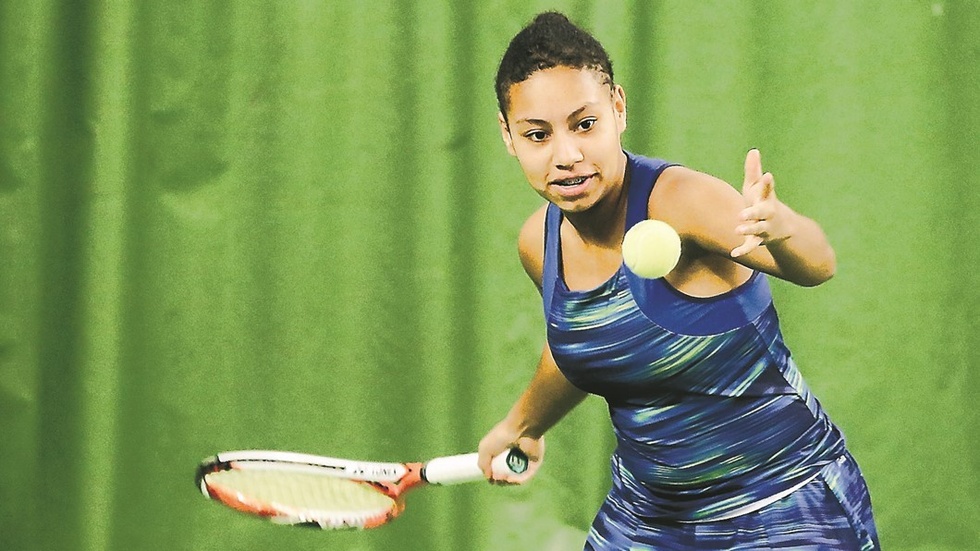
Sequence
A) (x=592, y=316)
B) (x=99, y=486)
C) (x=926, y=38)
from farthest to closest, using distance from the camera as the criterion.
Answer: (x=99, y=486), (x=926, y=38), (x=592, y=316)

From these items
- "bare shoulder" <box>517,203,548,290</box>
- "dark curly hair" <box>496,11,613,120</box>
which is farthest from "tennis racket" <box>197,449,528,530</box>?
"dark curly hair" <box>496,11,613,120</box>

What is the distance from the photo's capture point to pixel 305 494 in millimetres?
1820

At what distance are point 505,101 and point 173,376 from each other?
1383mm

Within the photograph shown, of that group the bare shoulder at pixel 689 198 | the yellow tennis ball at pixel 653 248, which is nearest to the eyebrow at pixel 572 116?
the bare shoulder at pixel 689 198

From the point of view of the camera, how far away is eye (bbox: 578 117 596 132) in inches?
54.8

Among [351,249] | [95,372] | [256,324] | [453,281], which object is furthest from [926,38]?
[95,372]

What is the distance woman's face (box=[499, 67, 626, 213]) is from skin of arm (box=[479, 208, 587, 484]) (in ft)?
0.73

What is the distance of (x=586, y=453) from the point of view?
2418 mm

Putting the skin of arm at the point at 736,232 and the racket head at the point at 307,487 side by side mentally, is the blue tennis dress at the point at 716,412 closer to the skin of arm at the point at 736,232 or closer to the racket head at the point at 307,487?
the skin of arm at the point at 736,232

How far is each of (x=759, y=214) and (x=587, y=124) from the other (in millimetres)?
332

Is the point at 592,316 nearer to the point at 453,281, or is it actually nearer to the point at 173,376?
the point at 453,281

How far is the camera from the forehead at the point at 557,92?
4.53 feet

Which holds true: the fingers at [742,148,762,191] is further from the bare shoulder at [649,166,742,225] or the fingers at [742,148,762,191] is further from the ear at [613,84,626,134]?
the ear at [613,84,626,134]

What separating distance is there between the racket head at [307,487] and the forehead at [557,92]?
24.2 inches
